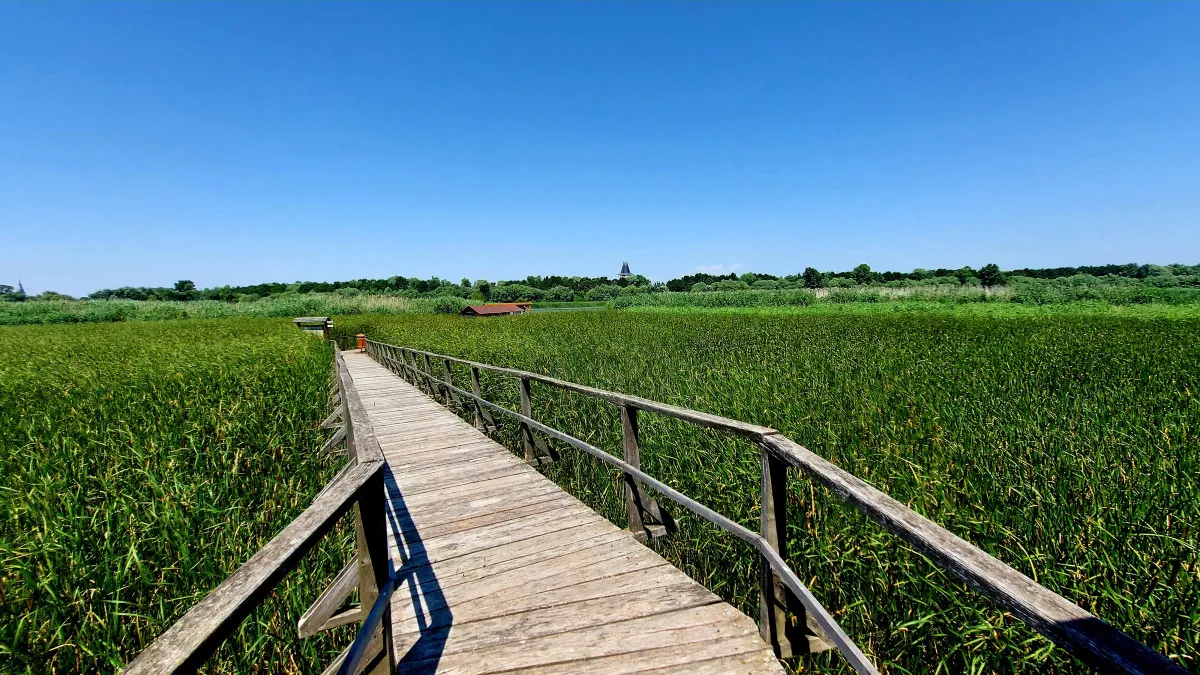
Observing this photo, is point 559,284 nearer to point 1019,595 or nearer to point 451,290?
point 451,290

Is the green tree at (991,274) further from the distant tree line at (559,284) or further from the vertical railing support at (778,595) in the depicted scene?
the vertical railing support at (778,595)

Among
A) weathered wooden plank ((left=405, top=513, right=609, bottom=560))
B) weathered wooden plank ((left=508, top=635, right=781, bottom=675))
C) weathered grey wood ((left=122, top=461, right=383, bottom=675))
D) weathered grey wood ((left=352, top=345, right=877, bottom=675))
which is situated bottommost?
weathered wooden plank ((left=405, top=513, right=609, bottom=560))

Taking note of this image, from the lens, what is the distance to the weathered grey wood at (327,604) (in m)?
1.91

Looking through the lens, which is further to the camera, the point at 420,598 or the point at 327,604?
the point at 420,598

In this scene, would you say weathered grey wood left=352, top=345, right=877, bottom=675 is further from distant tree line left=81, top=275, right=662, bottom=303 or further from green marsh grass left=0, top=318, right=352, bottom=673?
distant tree line left=81, top=275, right=662, bottom=303

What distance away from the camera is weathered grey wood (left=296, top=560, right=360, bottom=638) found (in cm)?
191

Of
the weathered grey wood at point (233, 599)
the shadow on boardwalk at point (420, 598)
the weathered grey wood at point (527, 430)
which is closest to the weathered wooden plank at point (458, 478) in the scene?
the weathered grey wood at point (527, 430)

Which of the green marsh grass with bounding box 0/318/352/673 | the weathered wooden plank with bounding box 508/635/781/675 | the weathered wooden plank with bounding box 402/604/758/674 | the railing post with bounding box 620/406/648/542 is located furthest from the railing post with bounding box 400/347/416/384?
the weathered wooden plank with bounding box 508/635/781/675

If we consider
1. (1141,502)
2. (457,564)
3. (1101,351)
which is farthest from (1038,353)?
(457,564)

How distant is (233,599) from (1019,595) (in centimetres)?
176

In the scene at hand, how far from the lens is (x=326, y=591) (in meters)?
1.98

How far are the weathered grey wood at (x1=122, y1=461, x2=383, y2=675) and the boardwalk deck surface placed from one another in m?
1.34

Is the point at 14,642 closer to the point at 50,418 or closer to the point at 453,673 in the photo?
the point at 453,673

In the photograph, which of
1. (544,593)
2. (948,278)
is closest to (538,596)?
(544,593)
